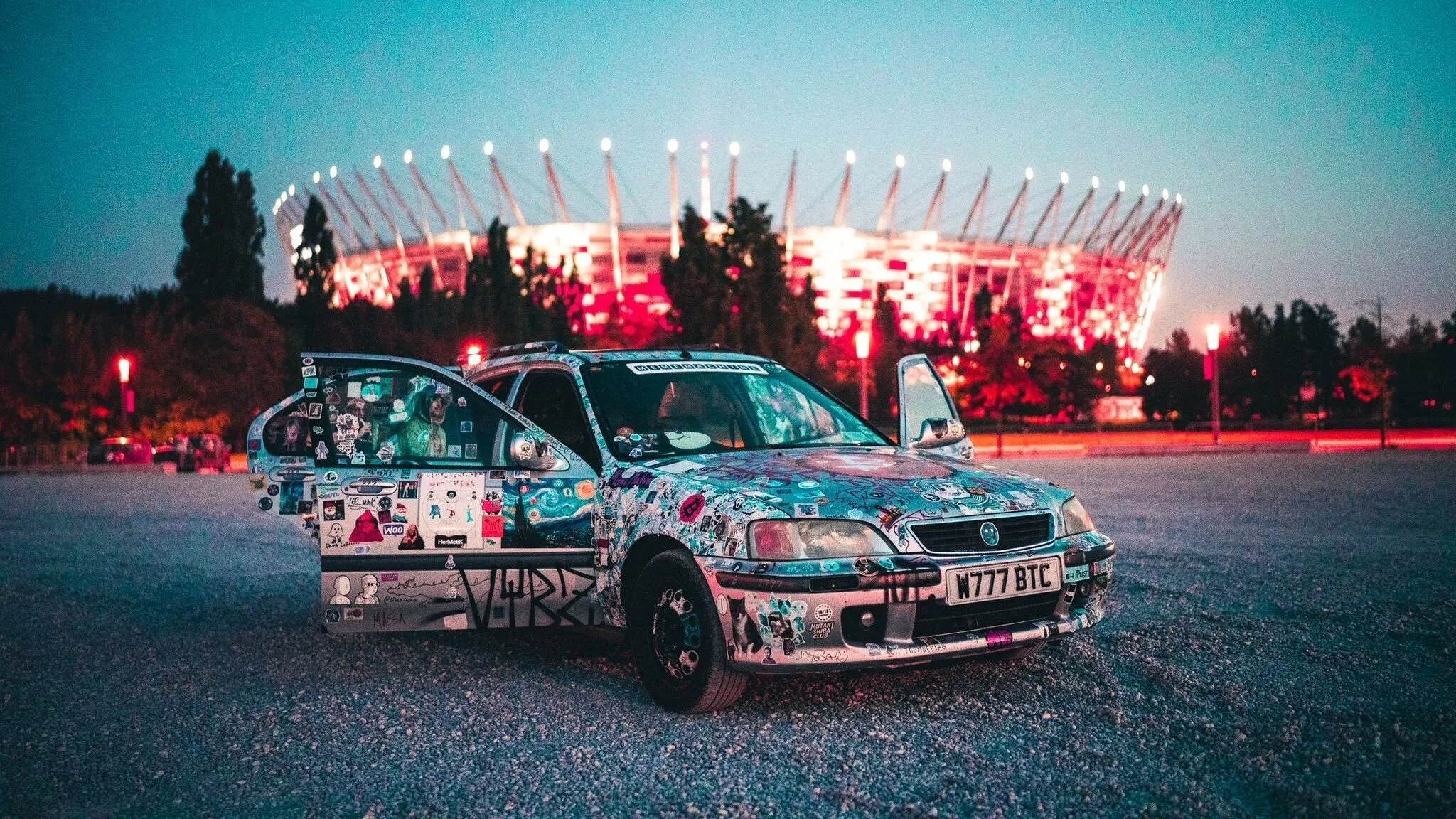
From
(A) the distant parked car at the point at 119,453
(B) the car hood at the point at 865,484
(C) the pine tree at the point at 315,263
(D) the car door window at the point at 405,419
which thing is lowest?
(A) the distant parked car at the point at 119,453

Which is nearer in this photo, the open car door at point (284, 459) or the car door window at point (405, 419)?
the car door window at point (405, 419)

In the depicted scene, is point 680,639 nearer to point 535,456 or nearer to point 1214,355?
point 535,456

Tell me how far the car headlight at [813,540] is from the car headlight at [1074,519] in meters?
0.90

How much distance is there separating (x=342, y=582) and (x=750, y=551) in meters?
1.87

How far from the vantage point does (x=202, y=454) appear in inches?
1169

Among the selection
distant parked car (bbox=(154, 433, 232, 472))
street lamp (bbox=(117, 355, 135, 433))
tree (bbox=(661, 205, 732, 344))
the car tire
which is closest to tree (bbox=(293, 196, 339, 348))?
street lamp (bbox=(117, 355, 135, 433))

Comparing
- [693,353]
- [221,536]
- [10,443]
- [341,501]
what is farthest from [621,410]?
[10,443]

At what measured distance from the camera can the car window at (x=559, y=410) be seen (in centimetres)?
507

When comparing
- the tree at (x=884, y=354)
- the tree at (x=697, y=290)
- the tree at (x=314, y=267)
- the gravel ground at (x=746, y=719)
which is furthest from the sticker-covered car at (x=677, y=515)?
the tree at (x=314, y=267)

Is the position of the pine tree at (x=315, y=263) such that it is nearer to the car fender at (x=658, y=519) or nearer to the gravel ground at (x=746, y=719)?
the gravel ground at (x=746, y=719)

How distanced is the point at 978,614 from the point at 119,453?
34054 mm

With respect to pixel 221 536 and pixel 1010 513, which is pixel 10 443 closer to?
pixel 221 536

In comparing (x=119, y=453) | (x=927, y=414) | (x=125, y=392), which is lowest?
(x=119, y=453)

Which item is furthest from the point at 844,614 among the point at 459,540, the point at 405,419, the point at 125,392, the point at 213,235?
the point at 213,235
